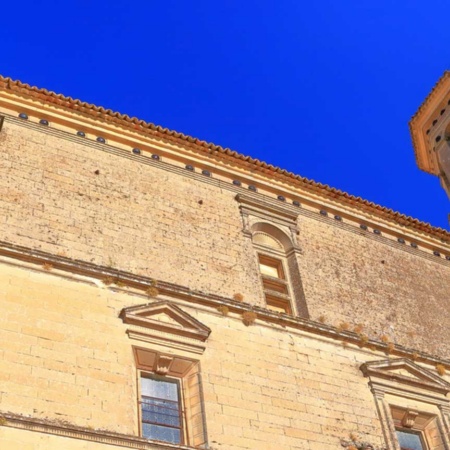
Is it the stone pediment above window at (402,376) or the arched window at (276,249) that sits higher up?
the arched window at (276,249)

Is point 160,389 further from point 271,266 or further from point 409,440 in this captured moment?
point 409,440

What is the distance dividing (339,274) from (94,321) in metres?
5.79

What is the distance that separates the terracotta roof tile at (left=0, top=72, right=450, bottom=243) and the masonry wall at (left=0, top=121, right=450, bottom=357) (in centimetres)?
66

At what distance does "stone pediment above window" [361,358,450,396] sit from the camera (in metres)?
13.7

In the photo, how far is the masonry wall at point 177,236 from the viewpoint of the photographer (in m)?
12.9

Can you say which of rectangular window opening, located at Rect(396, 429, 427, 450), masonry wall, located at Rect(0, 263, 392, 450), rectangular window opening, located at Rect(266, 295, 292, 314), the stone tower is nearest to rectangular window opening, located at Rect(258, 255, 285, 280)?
rectangular window opening, located at Rect(266, 295, 292, 314)

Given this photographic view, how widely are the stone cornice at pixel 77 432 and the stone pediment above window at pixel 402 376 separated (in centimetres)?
439

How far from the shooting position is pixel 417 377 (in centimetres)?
1414

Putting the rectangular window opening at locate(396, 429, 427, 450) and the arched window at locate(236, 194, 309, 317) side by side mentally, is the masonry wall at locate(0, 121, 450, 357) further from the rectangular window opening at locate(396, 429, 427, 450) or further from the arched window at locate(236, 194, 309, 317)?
the rectangular window opening at locate(396, 429, 427, 450)

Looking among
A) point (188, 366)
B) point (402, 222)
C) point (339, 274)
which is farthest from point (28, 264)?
point (402, 222)

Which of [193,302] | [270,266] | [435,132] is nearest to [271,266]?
[270,266]

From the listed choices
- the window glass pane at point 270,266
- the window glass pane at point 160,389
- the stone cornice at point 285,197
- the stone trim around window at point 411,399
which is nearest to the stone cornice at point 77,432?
the window glass pane at point 160,389

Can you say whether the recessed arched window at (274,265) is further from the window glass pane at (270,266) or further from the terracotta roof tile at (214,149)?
the terracotta roof tile at (214,149)

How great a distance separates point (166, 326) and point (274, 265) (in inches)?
148
